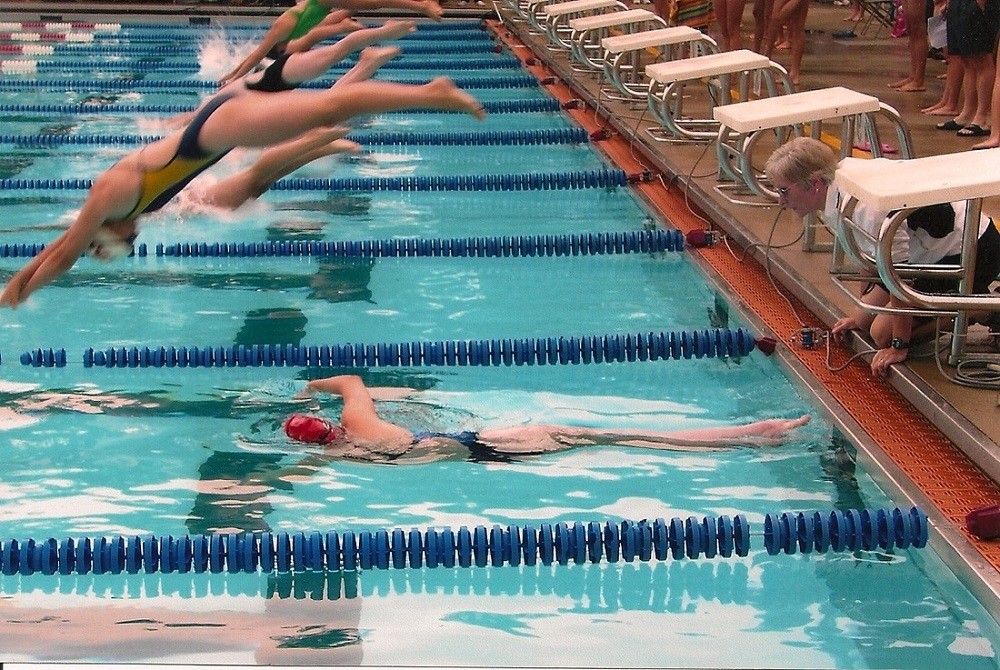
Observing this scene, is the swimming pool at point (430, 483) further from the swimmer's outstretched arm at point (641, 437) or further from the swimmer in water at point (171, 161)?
the swimmer in water at point (171, 161)

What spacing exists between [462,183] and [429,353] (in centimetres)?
261

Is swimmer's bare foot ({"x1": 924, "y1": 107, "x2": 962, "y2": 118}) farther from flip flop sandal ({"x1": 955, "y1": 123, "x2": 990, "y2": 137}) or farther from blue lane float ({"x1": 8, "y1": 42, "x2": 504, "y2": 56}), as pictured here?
blue lane float ({"x1": 8, "y1": 42, "x2": 504, "y2": 56})

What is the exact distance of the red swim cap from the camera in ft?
12.3

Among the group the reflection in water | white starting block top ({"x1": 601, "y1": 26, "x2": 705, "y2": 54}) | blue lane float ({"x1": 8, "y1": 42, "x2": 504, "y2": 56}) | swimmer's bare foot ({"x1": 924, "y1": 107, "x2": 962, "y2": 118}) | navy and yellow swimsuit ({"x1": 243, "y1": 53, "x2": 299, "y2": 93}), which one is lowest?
the reflection in water

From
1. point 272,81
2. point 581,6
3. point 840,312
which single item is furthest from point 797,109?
point 581,6

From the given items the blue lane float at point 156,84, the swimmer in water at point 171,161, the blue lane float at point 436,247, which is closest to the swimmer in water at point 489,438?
the swimmer in water at point 171,161

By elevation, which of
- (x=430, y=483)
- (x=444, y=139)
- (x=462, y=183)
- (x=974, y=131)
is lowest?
(x=430, y=483)

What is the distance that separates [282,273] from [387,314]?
2.59 ft

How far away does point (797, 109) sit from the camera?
443 centimetres

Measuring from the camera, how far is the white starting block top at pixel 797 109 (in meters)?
4.30

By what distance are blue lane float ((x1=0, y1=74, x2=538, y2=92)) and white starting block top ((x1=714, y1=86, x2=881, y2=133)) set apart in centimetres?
543

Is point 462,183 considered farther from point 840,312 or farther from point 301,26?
point 840,312

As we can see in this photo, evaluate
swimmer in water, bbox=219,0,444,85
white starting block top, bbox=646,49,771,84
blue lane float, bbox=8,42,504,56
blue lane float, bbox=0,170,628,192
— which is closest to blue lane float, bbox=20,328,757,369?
swimmer in water, bbox=219,0,444,85

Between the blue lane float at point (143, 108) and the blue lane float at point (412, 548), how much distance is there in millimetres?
5999
